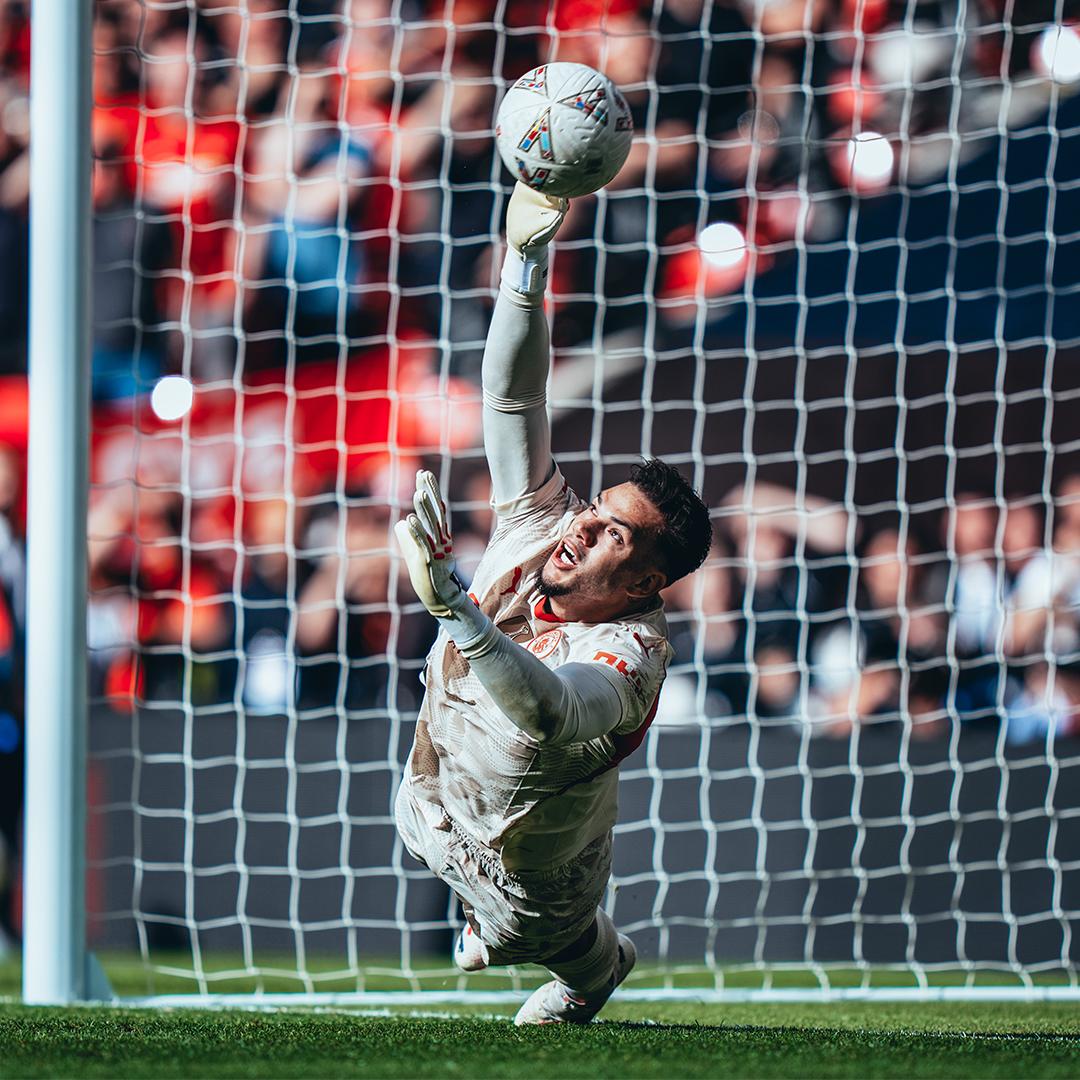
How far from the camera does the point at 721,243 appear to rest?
5.91 metres

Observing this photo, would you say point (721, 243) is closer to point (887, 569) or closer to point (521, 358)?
point (887, 569)

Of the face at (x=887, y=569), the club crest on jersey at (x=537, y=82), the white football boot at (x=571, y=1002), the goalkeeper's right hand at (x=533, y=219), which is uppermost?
the club crest on jersey at (x=537, y=82)

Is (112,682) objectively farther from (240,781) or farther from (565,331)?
(565,331)

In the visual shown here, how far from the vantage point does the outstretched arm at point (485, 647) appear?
7.46 feet

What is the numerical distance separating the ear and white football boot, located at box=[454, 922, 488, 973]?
0.88 m

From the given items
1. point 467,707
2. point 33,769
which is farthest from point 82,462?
point 467,707

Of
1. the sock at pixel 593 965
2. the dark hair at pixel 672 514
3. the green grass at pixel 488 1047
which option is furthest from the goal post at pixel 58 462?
the dark hair at pixel 672 514

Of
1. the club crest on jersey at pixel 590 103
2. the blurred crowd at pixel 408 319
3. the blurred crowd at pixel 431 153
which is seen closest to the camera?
the club crest on jersey at pixel 590 103

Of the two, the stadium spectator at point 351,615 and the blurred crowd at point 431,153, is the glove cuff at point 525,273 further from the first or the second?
the stadium spectator at point 351,615

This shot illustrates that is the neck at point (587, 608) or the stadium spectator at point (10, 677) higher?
the neck at point (587, 608)

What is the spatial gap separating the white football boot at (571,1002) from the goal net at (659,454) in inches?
62.4

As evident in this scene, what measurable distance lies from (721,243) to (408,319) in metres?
1.37

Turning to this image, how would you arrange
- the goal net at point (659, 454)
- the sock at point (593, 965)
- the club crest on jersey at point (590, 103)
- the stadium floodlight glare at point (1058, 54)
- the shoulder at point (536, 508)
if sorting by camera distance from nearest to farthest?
the club crest on jersey at point (590, 103), the shoulder at point (536, 508), the sock at point (593, 965), the goal net at point (659, 454), the stadium floodlight glare at point (1058, 54)

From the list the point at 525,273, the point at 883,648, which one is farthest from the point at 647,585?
the point at 883,648
